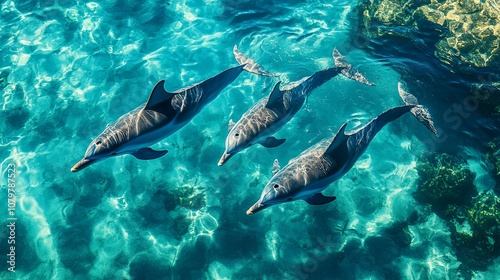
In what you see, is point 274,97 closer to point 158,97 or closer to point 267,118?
point 267,118

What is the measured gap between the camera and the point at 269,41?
13352 mm

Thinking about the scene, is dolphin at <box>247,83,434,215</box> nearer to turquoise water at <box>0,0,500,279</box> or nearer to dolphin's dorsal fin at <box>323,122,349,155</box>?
dolphin's dorsal fin at <box>323,122,349,155</box>

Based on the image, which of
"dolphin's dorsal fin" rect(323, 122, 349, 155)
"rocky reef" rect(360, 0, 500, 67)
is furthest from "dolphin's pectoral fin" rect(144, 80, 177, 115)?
"rocky reef" rect(360, 0, 500, 67)

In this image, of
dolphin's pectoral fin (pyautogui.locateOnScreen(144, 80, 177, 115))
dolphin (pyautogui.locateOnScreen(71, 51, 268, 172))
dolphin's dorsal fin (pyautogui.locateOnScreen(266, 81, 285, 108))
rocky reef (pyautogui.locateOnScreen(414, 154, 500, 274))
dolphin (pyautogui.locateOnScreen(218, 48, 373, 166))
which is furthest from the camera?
rocky reef (pyautogui.locateOnScreen(414, 154, 500, 274))

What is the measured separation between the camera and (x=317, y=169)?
6.05m

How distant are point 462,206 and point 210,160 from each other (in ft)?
25.4

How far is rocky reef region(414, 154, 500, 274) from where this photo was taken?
29.7ft

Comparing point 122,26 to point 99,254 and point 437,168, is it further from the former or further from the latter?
point 437,168

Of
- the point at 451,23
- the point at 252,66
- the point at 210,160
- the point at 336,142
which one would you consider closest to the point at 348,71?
the point at 252,66

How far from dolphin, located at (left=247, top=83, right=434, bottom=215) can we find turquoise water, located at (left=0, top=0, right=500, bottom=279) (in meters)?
3.54

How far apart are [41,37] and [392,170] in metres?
14.9

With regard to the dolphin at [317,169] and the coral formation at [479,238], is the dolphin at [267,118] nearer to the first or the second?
the dolphin at [317,169]

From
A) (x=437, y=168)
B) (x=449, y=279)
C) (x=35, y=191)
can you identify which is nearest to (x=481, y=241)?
(x=449, y=279)

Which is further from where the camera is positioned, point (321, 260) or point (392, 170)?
point (392, 170)
